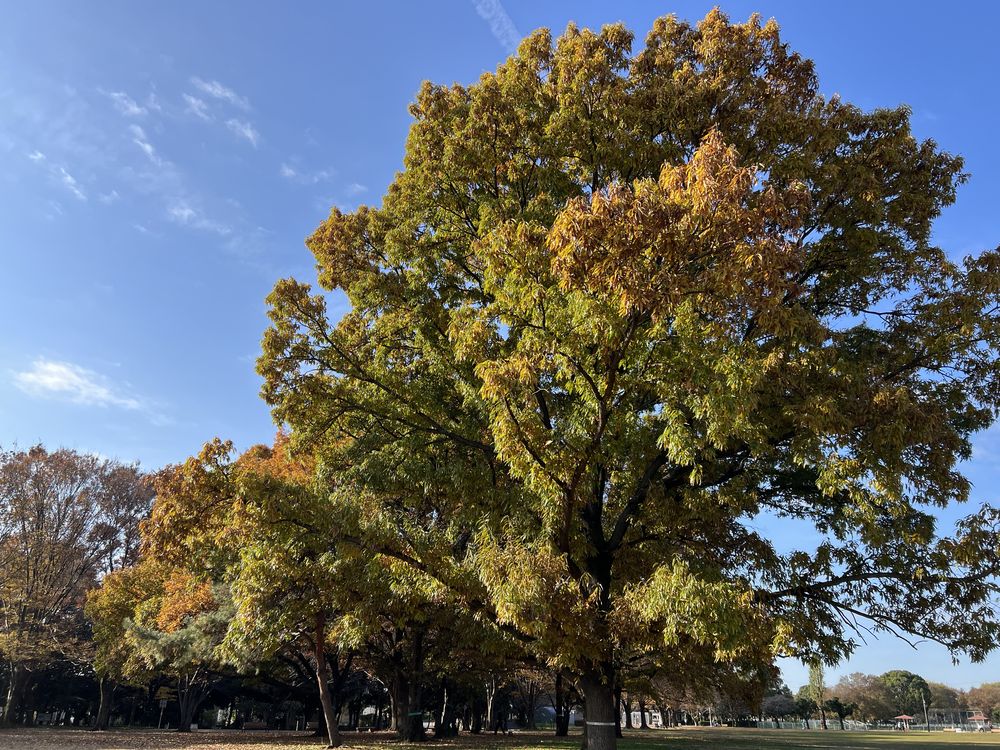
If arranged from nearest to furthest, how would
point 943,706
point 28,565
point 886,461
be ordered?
point 886,461
point 28,565
point 943,706

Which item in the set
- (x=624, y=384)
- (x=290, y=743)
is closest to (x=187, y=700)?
(x=290, y=743)

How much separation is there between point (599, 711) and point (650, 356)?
17.8 ft

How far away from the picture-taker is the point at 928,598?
867 centimetres

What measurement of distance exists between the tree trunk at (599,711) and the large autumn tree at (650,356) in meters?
0.04

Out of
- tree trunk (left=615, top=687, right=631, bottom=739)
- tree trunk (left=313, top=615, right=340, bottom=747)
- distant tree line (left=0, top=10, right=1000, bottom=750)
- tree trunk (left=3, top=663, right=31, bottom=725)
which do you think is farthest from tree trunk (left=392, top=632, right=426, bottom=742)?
tree trunk (left=3, top=663, right=31, bottom=725)

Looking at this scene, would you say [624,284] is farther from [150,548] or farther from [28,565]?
[28,565]

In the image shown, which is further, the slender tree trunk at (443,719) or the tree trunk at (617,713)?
the slender tree trunk at (443,719)

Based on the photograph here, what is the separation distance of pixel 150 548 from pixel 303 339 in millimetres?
3616

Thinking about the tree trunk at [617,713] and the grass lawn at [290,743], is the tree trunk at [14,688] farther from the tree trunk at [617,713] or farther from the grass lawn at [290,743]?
the tree trunk at [617,713]

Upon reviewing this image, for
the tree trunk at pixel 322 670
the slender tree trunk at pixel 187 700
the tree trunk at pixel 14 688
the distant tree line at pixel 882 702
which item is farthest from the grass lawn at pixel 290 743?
the distant tree line at pixel 882 702

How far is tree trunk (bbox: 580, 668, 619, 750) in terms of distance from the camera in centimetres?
873

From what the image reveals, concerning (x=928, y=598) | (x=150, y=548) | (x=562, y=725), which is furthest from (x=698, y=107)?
(x=562, y=725)

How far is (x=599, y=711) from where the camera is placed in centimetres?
909

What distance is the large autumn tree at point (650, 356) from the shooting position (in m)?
6.05
